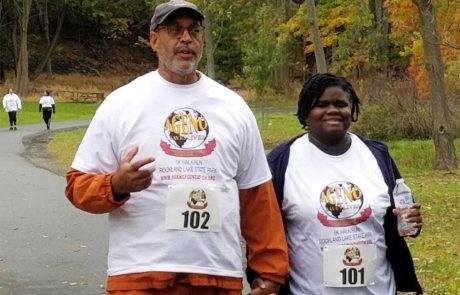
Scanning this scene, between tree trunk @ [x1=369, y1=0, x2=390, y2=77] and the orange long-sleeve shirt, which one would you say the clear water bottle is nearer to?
the orange long-sleeve shirt

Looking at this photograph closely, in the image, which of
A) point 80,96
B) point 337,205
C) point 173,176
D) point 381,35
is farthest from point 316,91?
point 80,96

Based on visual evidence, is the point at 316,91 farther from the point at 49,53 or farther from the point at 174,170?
the point at 49,53

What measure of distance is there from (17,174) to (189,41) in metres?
15.8

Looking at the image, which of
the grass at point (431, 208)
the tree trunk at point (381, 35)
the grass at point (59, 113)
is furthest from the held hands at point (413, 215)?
the grass at point (59, 113)

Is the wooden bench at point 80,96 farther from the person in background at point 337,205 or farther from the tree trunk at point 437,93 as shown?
the person in background at point 337,205

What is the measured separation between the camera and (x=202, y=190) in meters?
3.74

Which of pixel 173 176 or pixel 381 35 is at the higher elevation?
pixel 381 35

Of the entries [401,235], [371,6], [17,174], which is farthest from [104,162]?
[371,6]

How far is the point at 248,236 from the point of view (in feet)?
13.1

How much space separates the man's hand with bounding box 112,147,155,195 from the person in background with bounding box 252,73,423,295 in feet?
2.66

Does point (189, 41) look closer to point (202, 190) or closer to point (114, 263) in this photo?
point (202, 190)

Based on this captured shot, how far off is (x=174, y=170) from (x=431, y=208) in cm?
1056

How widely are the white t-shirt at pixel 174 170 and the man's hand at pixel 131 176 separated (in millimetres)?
111

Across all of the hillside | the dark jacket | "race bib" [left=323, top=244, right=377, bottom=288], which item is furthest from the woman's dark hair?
the hillside
